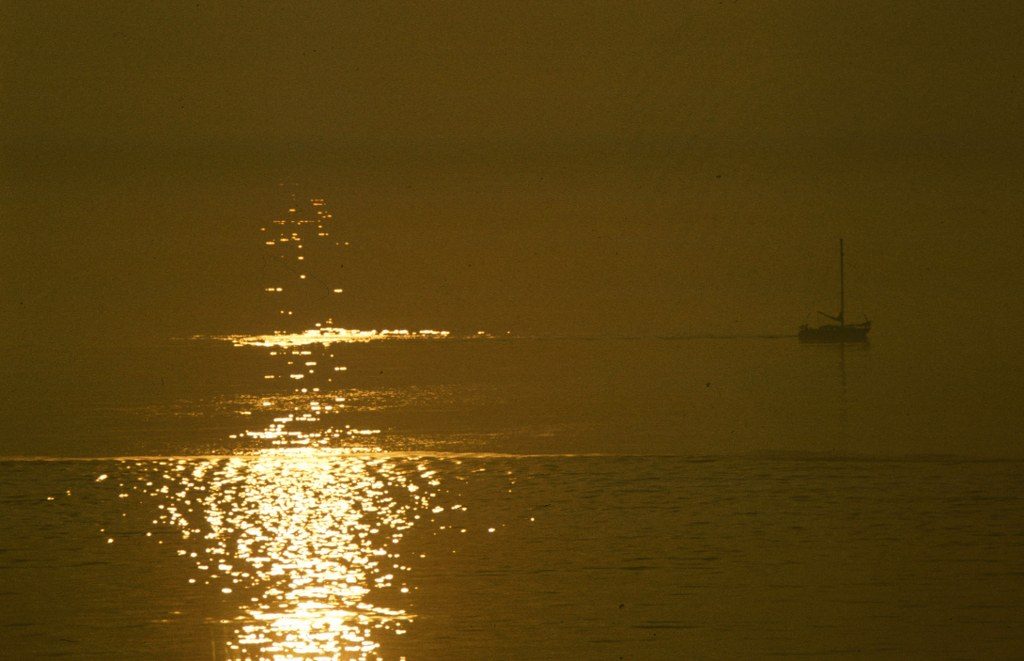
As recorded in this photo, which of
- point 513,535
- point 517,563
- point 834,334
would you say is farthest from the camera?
point 834,334

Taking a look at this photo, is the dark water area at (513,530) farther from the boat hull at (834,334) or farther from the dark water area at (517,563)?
the boat hull at (834,334)

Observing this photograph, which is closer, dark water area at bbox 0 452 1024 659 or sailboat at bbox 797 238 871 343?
dark water area at bbox 0 452 1024 659

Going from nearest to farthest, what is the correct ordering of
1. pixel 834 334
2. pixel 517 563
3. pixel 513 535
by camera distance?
1. pixel 517 563
2. pixel 513 535
3. pixel 834 334

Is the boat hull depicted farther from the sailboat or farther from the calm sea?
the calm sea

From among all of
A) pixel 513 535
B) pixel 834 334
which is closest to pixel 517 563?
pixel 513 535

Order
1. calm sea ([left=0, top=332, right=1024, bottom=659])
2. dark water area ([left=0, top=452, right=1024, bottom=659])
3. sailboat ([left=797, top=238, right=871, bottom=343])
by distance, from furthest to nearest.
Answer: sailboat ([left=797, top=238, right=871, bottom=343])
calm sea ([left=0, top=332, right=1024, bottom=659])
dark water area ([left=0, top=452, right=1024, bottom=659])

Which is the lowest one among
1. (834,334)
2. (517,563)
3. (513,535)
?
(517,563)

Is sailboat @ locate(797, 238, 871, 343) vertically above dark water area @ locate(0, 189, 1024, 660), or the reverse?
sailboat @ locate(797, 238, 871, 343)

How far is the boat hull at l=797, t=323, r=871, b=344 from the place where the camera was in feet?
410

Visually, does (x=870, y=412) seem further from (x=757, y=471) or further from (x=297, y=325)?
(x=297, y=325)

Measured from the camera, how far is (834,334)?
12588cm

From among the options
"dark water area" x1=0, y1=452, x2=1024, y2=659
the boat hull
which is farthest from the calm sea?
the boat hull

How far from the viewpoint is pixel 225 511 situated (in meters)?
27.0

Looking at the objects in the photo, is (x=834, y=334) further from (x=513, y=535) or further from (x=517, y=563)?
(x=517, y=563)
